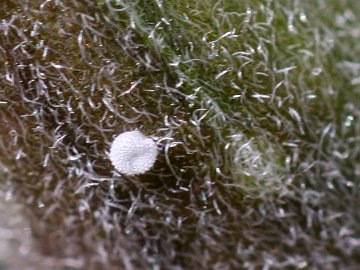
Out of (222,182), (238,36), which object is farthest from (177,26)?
(222,182)

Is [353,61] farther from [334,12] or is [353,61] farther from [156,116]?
[156,116]

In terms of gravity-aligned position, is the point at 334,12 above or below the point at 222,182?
above

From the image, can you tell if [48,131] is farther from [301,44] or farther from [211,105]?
[301,44]

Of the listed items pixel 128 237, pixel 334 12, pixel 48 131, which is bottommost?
pixel 128 237
